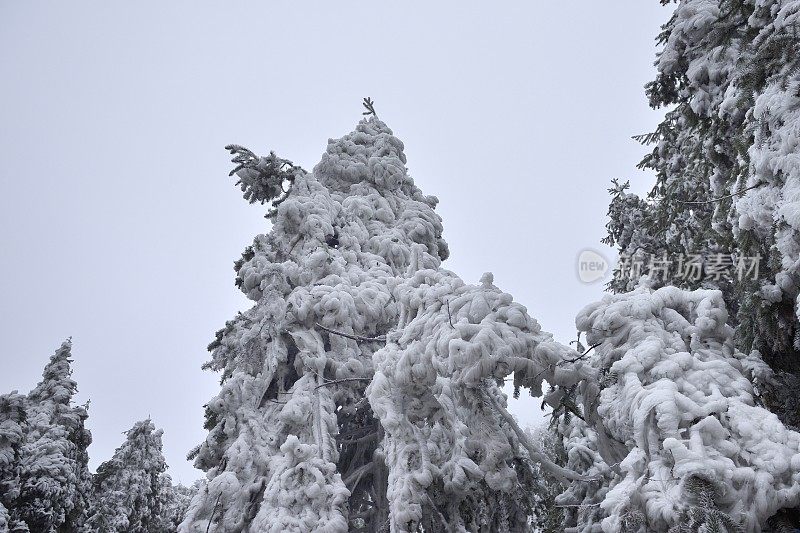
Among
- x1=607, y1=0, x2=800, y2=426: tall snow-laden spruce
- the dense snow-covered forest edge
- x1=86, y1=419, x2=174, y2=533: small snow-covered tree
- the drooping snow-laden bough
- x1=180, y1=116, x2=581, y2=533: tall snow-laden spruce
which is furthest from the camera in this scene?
x1=86, y1=419, x2=174, y2=533: small snow-covered tree

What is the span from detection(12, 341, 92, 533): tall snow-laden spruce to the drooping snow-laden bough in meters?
10.5

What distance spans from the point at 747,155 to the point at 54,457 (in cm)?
1836

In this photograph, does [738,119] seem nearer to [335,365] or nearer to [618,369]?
[618,369]

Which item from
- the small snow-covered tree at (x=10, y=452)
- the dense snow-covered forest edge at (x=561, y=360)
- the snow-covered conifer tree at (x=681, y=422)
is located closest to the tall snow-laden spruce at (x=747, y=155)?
the dense snow-covered forest edge at (x=561, y=360)

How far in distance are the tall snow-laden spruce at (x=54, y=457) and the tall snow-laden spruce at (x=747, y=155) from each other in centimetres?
1631

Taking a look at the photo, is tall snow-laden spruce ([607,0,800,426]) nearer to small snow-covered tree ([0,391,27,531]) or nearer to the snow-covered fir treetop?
small snow-covered tree ([0,391,27,531])

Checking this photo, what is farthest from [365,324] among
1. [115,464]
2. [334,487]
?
[115,464]

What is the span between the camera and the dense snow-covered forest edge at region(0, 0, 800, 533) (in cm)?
373

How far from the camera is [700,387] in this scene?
401 cm

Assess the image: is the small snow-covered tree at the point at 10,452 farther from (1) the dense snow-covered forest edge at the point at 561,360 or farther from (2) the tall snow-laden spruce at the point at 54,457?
(1) the dense snow-covered forest edge at the point at 561,360

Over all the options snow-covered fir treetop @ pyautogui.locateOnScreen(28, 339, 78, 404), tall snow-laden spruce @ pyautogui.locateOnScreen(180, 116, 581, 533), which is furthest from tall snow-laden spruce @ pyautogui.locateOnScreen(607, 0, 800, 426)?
snow-covered fir treetop @ pyautogui.locateOnScreen(28, 339, 78, 404)

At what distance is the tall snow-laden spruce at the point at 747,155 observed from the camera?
14.5ft

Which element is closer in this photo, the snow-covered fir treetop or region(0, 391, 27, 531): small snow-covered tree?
region(0, 391, 27, 531): small snow-covered tree

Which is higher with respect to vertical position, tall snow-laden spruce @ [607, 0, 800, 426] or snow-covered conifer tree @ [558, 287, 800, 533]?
tall snow-laden spruce @ [607, 0, 800, 426]
